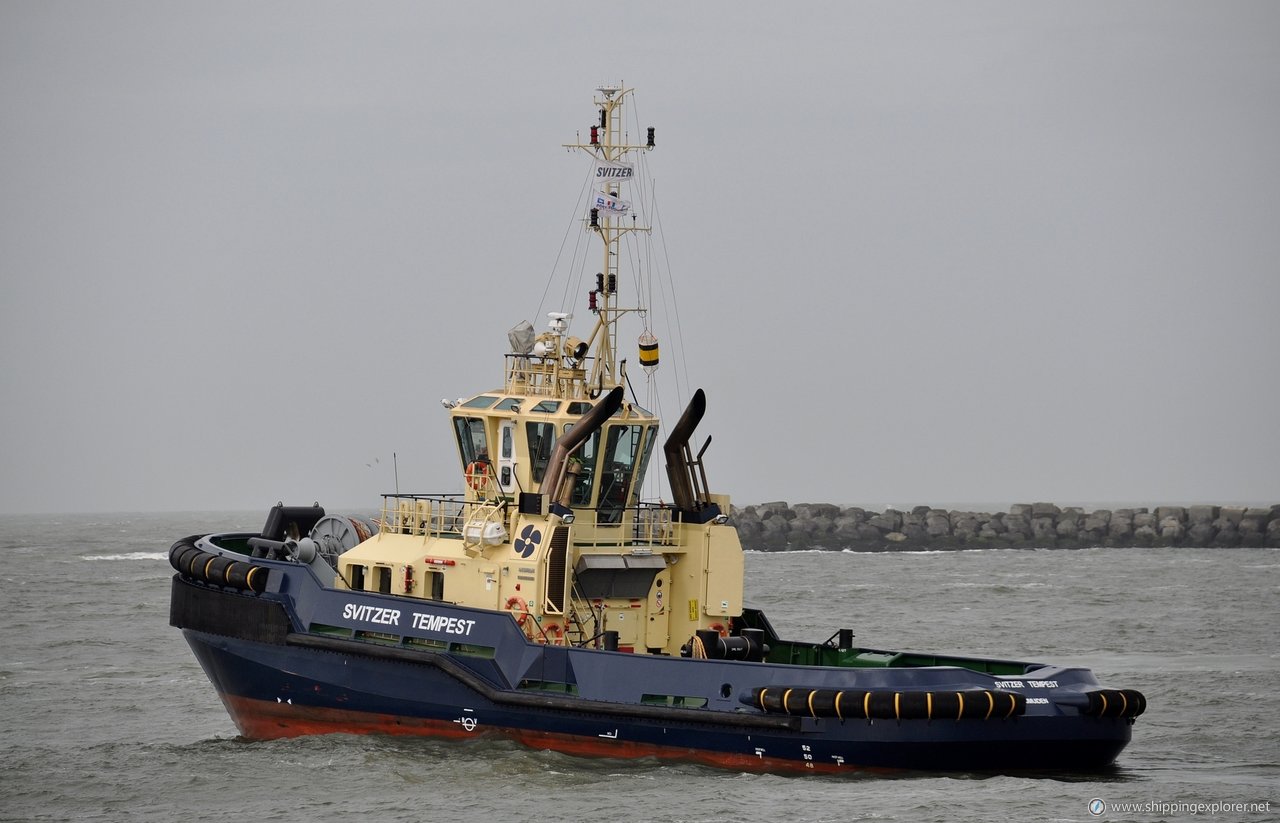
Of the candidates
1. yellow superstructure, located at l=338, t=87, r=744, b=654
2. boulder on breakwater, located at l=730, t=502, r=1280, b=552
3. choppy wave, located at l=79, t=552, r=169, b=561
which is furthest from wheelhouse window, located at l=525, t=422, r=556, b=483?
boulder on breakwater, located at l=730, t=502, r=1280, b=552

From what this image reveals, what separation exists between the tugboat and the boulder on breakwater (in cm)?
4367

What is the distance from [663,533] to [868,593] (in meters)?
21.3

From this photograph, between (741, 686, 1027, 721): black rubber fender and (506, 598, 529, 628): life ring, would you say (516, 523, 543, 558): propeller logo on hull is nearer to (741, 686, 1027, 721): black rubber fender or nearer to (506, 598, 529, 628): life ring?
(506, 598, 529, 628): life ring

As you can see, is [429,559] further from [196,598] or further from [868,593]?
[868,593]

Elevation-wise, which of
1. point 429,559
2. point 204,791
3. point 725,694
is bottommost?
point 204,791

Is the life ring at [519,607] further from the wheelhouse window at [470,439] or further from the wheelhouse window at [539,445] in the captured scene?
the wheelhouse window at [470,439]

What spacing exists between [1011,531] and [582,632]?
47354mm

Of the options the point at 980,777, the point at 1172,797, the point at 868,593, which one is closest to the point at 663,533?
the point at 980,777

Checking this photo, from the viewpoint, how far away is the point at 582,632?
49.1 ft

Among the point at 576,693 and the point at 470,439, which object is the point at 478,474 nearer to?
the point at 470,439

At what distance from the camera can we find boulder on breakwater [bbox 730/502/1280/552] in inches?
2323

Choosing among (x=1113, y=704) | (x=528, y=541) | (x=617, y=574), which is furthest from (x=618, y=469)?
(x=1113, y=704)

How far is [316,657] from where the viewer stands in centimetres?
1511

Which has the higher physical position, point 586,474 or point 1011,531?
point 586,474
